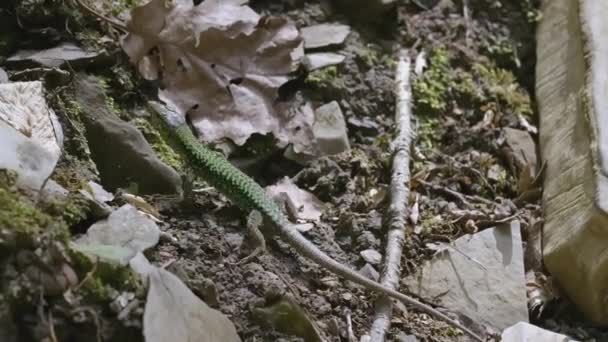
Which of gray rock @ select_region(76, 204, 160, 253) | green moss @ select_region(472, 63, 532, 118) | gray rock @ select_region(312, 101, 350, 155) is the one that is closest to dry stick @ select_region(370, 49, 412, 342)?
gray rock @ select_region(312, 101, 350, 155)

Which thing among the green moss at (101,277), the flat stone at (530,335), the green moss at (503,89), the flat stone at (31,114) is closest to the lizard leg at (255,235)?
the green moss at (101,277)

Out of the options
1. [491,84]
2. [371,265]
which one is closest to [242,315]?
[371,265]

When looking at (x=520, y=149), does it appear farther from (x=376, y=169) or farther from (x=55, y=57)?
(x=55, y=57)

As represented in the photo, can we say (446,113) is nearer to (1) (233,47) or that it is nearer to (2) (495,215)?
(2) (495,215)

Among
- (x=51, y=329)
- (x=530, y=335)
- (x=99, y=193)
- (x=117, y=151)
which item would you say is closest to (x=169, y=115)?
(x=117, y=151)

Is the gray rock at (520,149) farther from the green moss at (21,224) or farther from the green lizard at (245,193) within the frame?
the green moss at (21,224)

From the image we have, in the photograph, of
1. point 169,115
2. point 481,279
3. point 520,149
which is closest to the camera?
point 481,279
